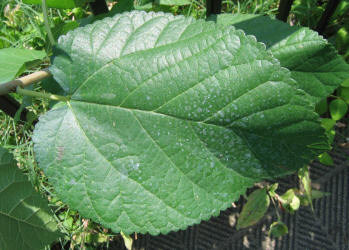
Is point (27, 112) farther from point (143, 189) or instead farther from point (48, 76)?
point (143, 189)

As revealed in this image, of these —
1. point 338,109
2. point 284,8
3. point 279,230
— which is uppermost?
point 284,8

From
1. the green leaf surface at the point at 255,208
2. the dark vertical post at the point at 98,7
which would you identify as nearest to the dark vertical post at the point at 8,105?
the dark vertical post at the point at 98,7

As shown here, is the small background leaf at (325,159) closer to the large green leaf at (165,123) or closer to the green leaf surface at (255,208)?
the green leaf surface at (255,208)

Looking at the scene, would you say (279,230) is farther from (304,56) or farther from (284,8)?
(284,8)

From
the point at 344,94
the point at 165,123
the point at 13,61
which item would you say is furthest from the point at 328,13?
the point at 13,61

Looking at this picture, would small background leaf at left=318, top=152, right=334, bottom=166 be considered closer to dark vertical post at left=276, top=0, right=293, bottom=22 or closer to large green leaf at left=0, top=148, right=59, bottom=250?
dark vertical post at left=276, top=0, right=293, bottom=22

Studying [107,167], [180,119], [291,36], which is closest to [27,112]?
[107,167]
